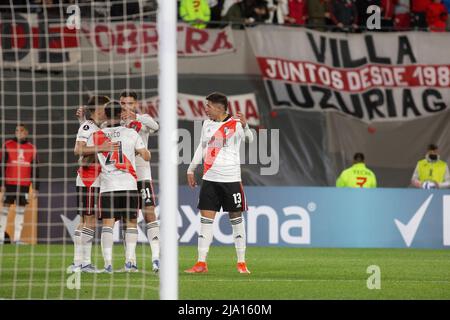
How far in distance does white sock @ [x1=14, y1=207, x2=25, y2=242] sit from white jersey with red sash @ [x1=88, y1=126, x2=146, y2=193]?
6.08 meters

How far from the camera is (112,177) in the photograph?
11750 millimetres

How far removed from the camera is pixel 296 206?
18156mm

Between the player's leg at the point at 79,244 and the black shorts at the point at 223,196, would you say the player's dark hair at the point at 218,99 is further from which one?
the player's leg at the point at 79,244

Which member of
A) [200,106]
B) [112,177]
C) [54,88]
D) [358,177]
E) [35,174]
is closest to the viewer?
[112,177]

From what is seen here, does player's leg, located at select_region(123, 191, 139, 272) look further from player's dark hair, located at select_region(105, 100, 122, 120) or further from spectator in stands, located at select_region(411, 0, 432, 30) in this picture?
spectator in stands, located at select_region(411, 0, 432, 30)

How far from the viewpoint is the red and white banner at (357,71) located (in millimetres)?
19953

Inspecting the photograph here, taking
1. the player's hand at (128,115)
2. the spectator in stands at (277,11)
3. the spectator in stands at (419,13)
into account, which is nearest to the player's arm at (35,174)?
the spectator in stands at (277,11)

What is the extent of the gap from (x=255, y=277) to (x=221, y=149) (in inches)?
59.8

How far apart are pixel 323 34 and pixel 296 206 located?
12.1ft

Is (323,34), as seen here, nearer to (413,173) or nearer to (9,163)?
(413,173)

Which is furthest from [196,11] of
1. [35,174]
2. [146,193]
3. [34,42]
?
[146,193]

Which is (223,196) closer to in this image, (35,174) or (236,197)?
(236,197)

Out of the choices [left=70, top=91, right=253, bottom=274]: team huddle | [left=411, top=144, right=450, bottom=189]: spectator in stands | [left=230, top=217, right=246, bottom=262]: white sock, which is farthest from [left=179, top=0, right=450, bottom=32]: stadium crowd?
[left=230, top=217, right=246, bottom=262]: white sock

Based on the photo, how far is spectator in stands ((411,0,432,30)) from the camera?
21422mm
